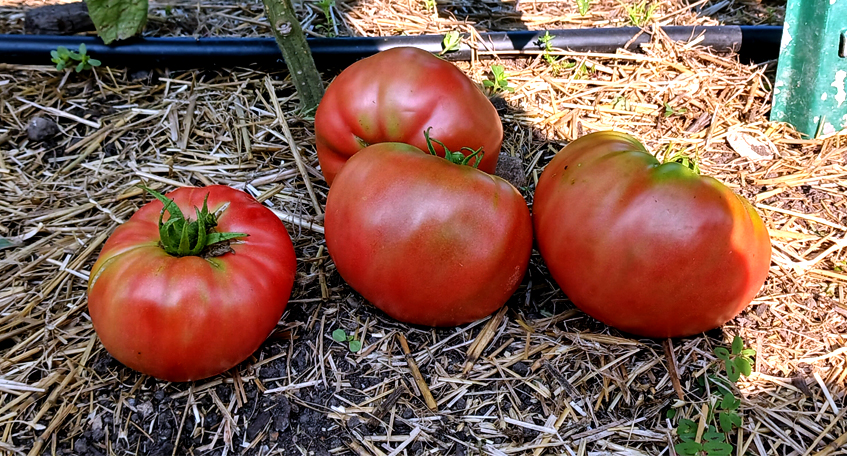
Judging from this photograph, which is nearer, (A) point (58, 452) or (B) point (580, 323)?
(A) point (58, 452)

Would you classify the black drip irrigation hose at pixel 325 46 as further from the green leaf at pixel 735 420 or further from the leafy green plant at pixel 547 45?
the green leaf at pixel 735 420

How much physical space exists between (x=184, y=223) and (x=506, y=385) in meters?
0.86

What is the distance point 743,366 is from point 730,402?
0.41 ft

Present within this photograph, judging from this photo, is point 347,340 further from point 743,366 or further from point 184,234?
point 743,366

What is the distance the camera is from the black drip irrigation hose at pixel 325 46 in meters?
2.65

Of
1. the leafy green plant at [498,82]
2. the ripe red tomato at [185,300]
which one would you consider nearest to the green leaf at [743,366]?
the ripe red tomato at [185,300]

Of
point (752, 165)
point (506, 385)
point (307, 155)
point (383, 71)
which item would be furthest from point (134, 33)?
point (752, 165)

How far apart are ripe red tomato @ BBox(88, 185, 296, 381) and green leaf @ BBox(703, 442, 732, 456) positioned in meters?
1.03

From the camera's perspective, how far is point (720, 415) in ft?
4.90

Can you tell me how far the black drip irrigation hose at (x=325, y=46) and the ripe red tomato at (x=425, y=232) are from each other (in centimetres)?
117

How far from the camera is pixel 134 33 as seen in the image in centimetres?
264

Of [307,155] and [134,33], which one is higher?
[134,33]

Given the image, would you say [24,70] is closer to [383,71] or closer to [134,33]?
[134,33]

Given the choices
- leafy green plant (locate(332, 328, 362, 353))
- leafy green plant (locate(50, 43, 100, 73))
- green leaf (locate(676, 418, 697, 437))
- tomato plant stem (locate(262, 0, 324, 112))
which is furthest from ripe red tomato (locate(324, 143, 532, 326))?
leafy green plant (locate(50, 43, 100, 73))
